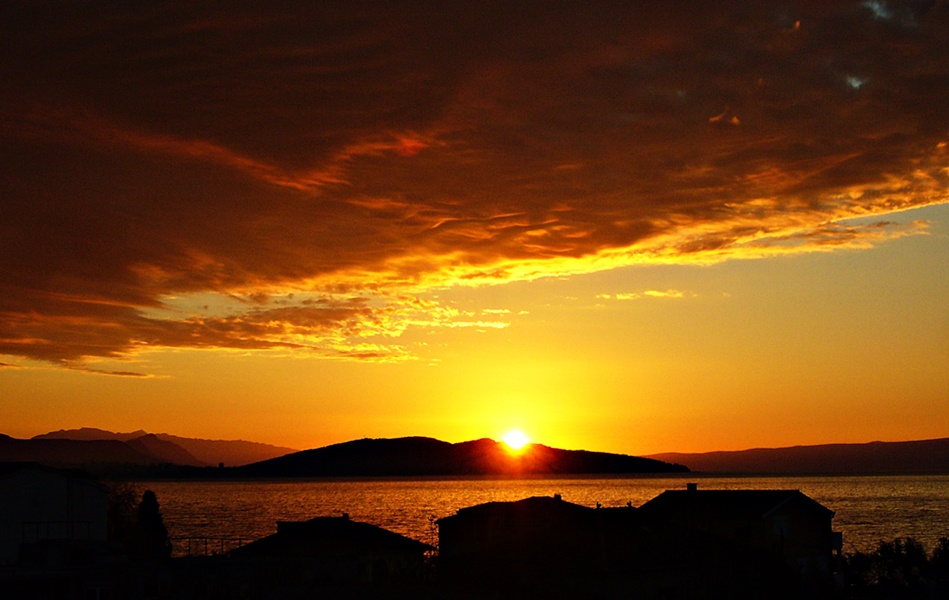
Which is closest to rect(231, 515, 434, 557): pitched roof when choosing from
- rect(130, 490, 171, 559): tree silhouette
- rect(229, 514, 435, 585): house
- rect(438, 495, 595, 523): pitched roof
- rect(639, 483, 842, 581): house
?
rect(229, 514, 435, 585): house

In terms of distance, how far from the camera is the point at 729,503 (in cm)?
6281

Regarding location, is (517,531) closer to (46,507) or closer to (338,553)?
(338,553)

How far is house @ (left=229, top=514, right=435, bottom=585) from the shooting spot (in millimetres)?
56062

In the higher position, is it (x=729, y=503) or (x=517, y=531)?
(x=729, y=503)

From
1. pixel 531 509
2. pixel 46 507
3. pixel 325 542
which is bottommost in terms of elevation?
pixel 325 542

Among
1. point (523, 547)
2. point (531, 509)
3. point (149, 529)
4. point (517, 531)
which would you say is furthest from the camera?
point (149, 529)

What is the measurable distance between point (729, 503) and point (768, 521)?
3030mm

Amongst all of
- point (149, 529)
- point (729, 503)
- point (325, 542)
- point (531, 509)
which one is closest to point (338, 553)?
point (325, 542)

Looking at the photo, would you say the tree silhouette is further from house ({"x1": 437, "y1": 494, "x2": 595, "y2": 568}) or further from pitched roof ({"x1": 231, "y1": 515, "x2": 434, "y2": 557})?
house ({"x1": 437, "y1": 494, "x2": 595, "y2": 568})

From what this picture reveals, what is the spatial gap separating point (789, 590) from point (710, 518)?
10.0 metres

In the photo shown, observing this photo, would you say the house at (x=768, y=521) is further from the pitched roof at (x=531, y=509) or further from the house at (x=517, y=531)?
the house at (x=517, y=531)

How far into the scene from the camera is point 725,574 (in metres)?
48.6

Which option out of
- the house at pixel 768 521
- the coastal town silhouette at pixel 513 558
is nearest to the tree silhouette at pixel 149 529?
the coastal town silhouette at pixel 513 558

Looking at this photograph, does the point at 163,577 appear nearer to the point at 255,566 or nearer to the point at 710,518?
the point at 255,566
